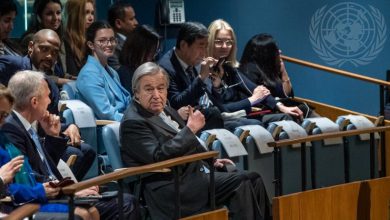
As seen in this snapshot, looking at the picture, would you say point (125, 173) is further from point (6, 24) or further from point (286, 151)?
point (286, 151)

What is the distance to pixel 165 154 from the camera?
570cm

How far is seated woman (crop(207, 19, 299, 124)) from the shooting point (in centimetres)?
786

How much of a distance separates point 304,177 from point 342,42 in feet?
13.4

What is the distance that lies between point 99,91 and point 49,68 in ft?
1.22

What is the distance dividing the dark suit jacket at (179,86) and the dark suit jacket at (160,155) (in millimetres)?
1112

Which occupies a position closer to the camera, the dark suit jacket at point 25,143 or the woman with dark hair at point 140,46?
the dark suit jacket at point 25,143

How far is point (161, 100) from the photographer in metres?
5.98

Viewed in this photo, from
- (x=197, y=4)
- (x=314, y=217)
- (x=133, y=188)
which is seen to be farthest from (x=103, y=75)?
(x=197, y=4)

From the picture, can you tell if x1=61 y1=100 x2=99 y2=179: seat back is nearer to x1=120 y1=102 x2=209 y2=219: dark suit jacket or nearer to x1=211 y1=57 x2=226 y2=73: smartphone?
x1=120 y1=102 x2=209 y2=219: dark suit jacket

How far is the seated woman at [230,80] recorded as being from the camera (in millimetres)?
7859

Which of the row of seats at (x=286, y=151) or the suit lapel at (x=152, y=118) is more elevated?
the suit lapel at (x=152, y=118)

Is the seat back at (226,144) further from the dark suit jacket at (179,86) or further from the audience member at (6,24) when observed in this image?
the audience member at (6,24)

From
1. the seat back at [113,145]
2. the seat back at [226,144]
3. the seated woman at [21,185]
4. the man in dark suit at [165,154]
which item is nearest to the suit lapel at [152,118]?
the man in dark suit at [165,154]

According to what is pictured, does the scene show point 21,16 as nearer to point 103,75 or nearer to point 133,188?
point 103,75
